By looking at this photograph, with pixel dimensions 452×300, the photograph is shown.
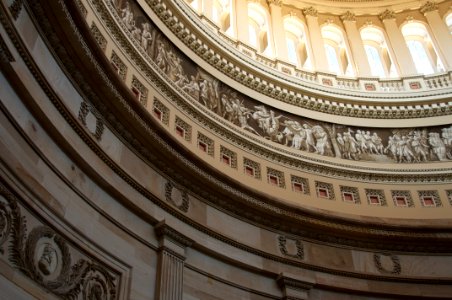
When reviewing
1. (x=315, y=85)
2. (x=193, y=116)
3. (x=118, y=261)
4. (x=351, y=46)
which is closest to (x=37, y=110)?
(x=118, y=261)

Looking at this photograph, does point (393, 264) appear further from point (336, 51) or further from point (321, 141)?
point (336, 51)

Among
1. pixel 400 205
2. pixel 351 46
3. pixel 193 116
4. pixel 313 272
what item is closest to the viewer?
pixel 313 272

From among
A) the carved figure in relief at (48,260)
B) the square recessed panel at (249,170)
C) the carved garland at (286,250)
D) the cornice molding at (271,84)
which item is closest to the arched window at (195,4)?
the cornice molding at (271,84)

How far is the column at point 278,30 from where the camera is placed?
19.5 metres

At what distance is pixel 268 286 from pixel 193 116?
4700 millimetres

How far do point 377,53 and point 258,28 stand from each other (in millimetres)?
4853

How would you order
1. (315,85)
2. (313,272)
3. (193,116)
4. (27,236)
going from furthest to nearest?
1. (315,85)
2. (193,116)
3. (313,272)
4. (27,236)

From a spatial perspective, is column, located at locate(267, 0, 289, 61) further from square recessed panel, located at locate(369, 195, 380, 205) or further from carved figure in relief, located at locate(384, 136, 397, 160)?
square recessed panel, located at locate(369, 195, 380, 205)

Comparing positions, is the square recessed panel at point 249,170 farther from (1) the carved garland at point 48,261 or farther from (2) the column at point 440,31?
(2) the column at point 440,31

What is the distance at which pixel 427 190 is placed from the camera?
16.0 metres

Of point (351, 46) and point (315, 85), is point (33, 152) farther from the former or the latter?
point (351, 46)

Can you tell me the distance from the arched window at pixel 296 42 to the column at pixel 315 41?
24 cm

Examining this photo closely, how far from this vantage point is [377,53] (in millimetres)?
21938

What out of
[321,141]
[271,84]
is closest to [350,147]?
[321,141]
